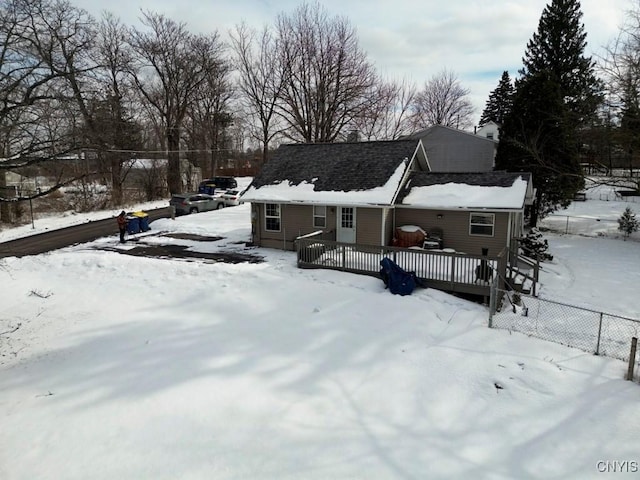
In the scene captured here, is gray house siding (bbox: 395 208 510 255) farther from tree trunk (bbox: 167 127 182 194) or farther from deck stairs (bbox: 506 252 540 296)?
tree trunk (bbox: 167 127 182 194)

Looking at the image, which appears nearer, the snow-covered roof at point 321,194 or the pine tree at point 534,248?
the snow-covered roof at point 321,194

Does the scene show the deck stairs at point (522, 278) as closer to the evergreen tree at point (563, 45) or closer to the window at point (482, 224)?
the window at point (482, 224)

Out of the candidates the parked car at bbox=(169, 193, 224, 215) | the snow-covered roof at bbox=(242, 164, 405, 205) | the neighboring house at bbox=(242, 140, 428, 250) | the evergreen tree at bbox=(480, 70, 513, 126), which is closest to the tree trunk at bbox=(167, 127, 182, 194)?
the parked car at bbox=(169, 193, 224, 215)

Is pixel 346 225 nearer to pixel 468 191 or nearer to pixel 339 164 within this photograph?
pixel 339 164

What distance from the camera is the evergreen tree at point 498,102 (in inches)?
2346

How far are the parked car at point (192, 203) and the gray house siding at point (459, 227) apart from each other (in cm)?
1757

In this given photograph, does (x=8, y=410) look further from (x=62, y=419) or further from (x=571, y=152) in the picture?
(x=571, y=152)

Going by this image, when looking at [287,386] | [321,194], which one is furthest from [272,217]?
[287,386]

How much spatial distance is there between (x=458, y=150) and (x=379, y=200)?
21.1m

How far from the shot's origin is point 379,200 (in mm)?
15883

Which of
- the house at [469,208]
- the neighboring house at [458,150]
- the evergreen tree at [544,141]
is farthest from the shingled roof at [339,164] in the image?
the neighboring house at [458,150]

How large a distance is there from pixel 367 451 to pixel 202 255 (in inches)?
476

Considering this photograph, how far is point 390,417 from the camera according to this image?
22.9 ft

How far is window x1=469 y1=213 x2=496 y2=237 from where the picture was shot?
625 inches
